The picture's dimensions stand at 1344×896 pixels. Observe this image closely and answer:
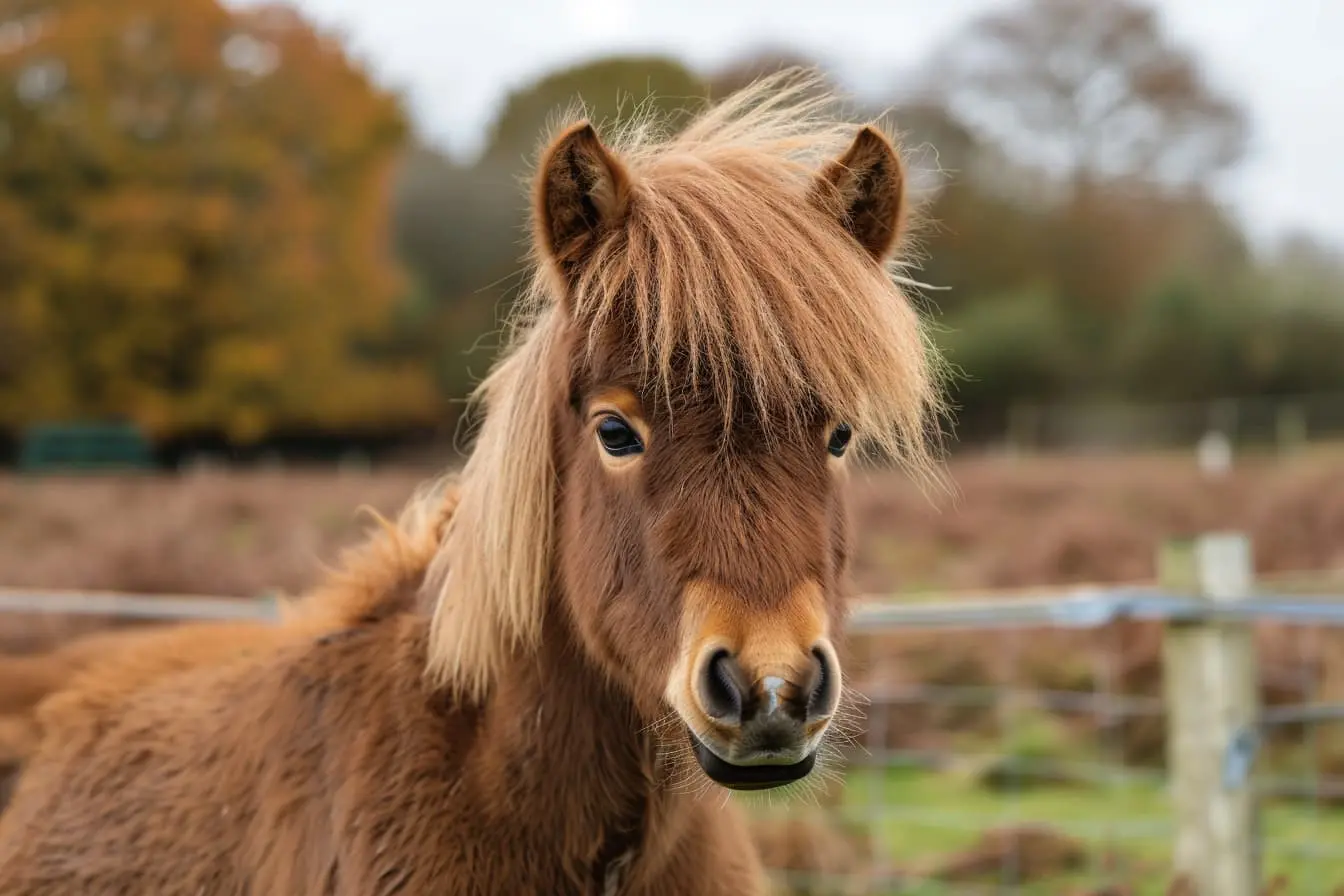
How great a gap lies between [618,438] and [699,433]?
183mm

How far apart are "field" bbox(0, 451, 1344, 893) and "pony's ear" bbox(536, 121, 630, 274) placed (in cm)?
93

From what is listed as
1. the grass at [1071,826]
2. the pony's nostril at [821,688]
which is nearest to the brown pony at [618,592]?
the pony's nostril at [821,688]

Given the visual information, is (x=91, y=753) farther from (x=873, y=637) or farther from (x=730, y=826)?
(x=873, y=637)

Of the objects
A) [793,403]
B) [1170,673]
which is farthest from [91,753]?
[1170,673]

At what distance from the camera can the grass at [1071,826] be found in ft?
18.1

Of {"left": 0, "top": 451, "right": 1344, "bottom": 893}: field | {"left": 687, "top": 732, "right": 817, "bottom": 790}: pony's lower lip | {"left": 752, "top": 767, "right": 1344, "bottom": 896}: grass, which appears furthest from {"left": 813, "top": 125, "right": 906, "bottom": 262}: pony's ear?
{"left": 752, "top": 767, "right": 1344, "bottom": 896}: grass

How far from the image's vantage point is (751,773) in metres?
2.04

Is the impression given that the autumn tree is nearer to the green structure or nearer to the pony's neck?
the green structure

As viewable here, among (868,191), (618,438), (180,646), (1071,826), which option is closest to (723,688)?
(618,438)

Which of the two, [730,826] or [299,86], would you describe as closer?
[730,826]

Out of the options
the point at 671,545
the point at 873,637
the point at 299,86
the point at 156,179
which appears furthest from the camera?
the point at 299,86

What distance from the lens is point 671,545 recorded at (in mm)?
2223

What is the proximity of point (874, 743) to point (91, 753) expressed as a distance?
632cm

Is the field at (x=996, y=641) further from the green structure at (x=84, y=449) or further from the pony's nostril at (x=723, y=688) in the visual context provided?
the green structure at (x=84, y=449)
